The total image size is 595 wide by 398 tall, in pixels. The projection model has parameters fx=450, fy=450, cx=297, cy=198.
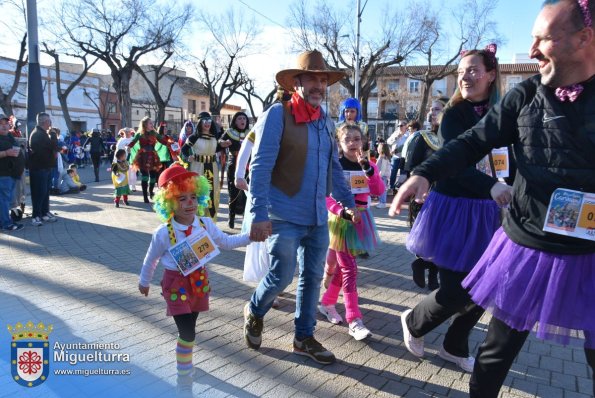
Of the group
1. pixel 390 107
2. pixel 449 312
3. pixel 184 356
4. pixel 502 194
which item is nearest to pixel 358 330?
pixel 449 312

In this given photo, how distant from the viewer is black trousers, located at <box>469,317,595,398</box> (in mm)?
2064

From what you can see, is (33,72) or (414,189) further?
(33,72)

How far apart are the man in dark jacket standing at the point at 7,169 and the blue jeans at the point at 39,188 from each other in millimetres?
260

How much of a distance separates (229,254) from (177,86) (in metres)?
63.0

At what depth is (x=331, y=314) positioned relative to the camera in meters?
4.02

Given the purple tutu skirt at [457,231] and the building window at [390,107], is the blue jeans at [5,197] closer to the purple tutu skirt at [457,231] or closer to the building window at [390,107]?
the purple tutu skirt at [457,231]

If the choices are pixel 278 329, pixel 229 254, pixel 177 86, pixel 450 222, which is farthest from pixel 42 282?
pixel 177 86

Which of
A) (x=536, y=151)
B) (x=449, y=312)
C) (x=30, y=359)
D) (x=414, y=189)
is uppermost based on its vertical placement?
(x=536, y=151)

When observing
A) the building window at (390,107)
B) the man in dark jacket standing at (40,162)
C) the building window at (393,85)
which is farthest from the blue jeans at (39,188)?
the building window at (390,107)

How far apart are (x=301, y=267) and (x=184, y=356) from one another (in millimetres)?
1011

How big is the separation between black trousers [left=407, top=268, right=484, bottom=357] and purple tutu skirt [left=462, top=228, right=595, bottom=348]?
689 millimetres

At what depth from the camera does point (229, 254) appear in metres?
6.44

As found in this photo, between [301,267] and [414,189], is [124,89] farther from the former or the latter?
[414,189]

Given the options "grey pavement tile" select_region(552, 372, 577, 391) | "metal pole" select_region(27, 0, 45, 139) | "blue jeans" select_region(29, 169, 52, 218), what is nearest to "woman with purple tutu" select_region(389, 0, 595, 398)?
"grey pavement tile" select_region(552, 372, 577, 391)
